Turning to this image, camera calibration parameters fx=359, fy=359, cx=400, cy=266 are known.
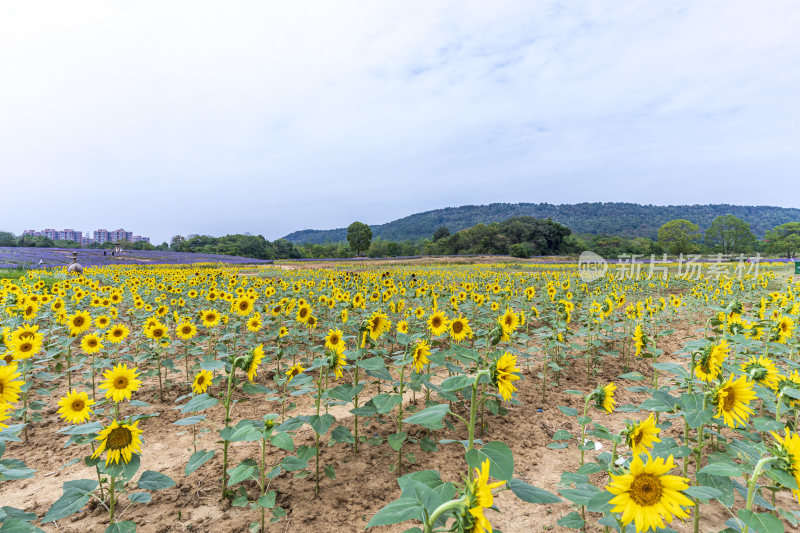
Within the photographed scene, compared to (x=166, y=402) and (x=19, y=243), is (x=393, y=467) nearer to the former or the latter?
(x=166, y=402)

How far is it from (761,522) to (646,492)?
648 mm

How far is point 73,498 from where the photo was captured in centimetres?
191

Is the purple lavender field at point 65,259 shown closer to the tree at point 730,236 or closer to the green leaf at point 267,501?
the green leaf at point 267,501

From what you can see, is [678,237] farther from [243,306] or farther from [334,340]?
[334,340]

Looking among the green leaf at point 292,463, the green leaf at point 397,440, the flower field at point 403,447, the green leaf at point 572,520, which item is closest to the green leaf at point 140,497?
the flower field at point 403,447

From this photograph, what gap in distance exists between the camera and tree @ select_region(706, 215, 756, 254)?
66.1 metres

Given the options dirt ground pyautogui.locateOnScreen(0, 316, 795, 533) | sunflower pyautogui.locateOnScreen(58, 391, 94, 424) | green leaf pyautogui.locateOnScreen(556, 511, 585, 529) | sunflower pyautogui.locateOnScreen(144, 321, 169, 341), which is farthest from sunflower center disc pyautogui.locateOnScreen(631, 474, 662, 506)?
sunflower pyautogui.locateOnScreen(144, 321, 169, 341)

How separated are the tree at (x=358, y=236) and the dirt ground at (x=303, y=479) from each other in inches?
2391

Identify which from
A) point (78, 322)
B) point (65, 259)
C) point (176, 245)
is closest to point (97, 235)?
point (176, 245)

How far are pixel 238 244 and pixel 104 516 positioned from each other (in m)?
62.9

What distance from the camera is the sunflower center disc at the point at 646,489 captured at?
56.8 inches

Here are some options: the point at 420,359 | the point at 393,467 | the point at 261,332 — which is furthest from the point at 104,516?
the point at 261,332

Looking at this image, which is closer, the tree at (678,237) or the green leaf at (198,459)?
the green leaf at (198,459)

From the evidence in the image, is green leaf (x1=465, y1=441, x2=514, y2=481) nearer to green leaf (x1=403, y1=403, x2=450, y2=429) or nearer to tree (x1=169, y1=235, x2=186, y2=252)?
green leaf (x1=403, y1=403, x2=450, y2=429)
